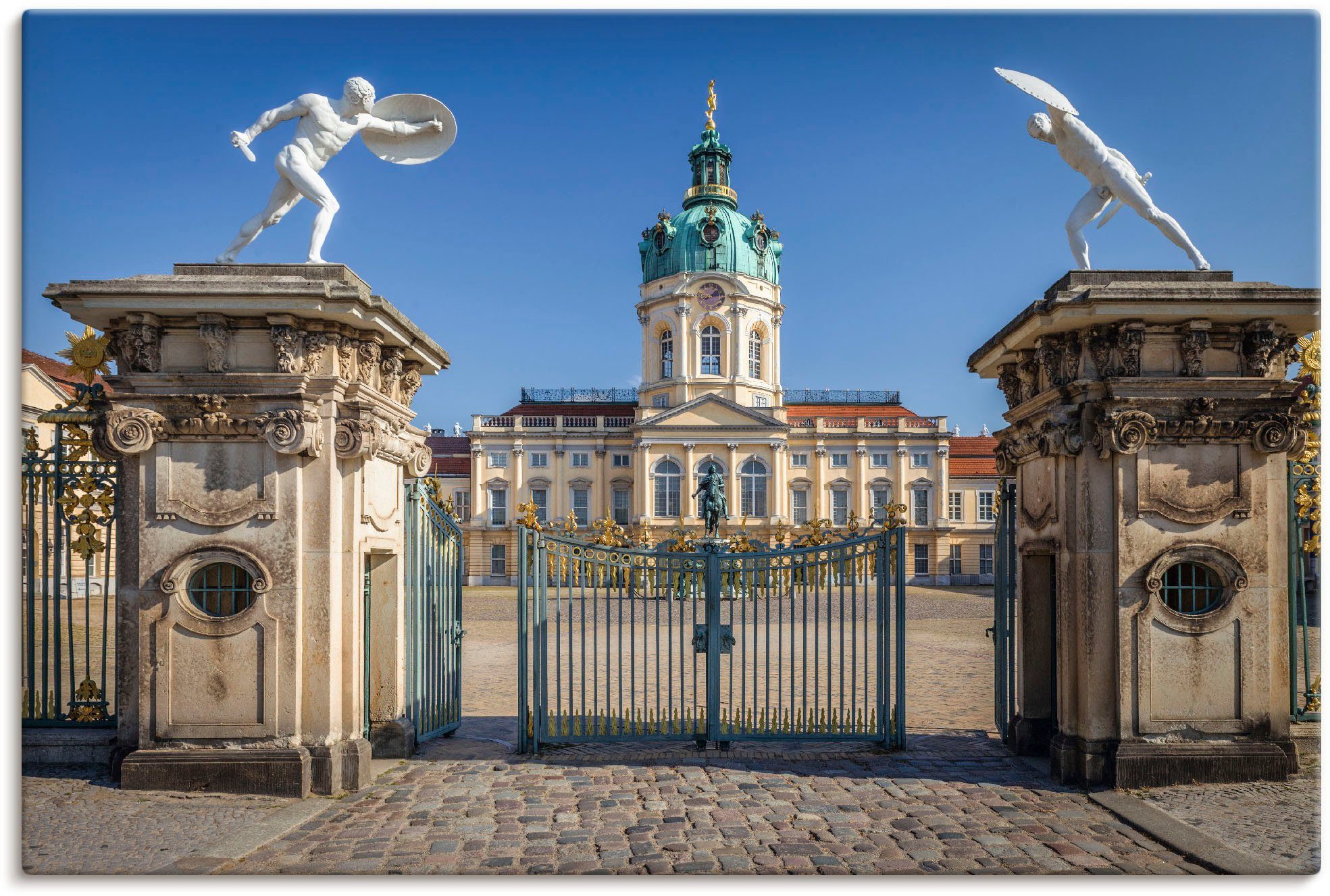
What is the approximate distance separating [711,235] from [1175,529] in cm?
4493

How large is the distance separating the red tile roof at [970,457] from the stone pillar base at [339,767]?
44457 millimetres

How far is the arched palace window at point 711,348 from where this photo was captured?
5059 centimetres

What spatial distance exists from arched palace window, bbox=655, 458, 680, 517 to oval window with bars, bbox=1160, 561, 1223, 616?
4118cm

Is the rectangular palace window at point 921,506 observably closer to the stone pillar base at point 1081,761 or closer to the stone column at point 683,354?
the stone column at point 683,354

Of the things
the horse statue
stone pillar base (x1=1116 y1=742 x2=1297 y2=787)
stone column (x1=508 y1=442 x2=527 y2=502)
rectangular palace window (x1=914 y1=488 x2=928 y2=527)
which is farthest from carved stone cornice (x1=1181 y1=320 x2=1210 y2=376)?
stone column (x1=508 y1=442 x2=527 y2=502)

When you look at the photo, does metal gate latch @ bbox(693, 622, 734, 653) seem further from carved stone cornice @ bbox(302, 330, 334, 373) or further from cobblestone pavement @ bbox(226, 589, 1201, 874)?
carved stone cornice @ bbox(302, 330, 334, 373)

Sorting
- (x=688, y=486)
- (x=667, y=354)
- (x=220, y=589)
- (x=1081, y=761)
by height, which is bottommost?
(x=1081, y=761)

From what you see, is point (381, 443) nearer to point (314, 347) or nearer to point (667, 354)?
point (314, 347)

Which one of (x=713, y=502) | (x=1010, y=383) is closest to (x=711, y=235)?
(x=713, y=502)

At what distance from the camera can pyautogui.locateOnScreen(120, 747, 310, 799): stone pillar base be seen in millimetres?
6145

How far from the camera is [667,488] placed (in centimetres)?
4778

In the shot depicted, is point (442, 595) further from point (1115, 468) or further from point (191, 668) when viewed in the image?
point (1115, 468)

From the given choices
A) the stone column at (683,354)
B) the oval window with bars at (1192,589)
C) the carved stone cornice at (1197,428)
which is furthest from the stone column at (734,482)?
the carved stone cornice at (1197,428)

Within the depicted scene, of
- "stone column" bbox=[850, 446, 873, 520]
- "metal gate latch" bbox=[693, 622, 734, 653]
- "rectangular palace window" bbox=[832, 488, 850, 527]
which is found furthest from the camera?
"stone column" bbox=[850, 446, 873, 520]
